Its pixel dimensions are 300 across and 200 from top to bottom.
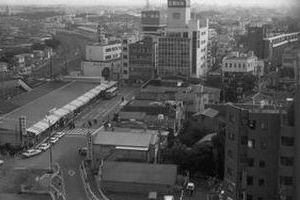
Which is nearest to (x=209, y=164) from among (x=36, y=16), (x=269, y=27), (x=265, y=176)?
(x=265, y=176)

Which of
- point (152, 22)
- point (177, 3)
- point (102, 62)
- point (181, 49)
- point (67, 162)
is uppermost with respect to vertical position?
point (177, 3)

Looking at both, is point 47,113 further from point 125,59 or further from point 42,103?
point 125,59

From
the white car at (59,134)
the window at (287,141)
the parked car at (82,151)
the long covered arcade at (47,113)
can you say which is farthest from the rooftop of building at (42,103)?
the window at (287,141)

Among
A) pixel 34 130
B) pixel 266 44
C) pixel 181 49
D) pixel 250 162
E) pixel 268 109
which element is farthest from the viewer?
pixel 266 44

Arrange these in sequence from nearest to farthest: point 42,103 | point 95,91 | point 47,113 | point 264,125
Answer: point 264,125 → point 47,113 → point 42,103 → point 95,91

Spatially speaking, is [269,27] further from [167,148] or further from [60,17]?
[60,17]

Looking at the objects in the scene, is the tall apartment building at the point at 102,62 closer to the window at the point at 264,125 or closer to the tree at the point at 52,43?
the tree at the point at 52,43

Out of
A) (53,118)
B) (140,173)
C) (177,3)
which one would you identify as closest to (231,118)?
(140,173)
